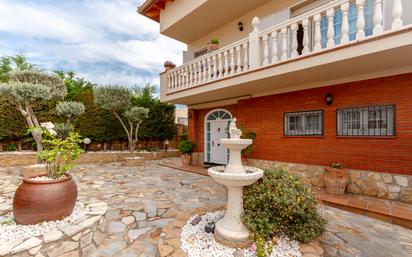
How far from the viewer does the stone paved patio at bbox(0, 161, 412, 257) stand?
9.79 feet

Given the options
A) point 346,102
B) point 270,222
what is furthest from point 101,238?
point 346,102

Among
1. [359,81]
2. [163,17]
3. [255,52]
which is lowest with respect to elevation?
[359,81]

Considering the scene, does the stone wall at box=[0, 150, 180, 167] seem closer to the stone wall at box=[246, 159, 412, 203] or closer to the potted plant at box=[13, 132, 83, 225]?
the potted plant at box=[13, 132, 83, 225]

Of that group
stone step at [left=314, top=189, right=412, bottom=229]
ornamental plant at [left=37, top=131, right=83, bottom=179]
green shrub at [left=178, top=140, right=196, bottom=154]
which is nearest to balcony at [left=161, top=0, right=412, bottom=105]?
green shrub at [left=178, top=140, right=196, bottom=154]

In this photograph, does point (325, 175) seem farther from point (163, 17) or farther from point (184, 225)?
point (163, 17)

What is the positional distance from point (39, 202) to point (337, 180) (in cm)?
652

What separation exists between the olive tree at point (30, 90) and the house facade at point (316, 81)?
4.84 m

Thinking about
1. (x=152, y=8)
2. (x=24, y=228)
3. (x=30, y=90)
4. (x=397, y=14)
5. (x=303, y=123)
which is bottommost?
(x=24, y=228)

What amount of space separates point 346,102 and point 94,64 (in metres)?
21.3

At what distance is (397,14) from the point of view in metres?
3.76

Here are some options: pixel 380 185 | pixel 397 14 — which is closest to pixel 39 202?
pixel 397 14

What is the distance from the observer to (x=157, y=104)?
43.1 ft

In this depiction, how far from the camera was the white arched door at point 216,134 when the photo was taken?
9345mm

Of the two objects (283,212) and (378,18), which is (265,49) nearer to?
(378,18)
